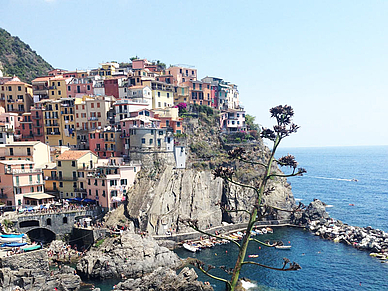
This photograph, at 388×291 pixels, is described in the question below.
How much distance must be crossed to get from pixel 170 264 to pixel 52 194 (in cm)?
2883

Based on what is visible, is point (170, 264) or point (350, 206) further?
point (350, 206)

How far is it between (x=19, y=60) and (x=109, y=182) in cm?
8741

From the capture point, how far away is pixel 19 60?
412ft

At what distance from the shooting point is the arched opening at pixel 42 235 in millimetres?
58406

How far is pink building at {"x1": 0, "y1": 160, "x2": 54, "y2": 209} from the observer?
196 feet

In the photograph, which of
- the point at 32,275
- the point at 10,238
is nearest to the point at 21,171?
the point at 10,238

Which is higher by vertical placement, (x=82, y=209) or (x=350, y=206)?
(x=82, y=209)

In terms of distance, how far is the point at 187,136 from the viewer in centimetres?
7850

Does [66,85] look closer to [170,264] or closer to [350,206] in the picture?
[170,264]

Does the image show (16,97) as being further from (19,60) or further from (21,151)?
(19,60)

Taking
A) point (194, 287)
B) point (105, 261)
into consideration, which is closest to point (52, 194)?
point (105, 261)

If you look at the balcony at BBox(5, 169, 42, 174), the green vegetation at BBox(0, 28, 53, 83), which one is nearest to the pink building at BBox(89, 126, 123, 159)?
the balcony at BBox(5, 169, 42, 174)

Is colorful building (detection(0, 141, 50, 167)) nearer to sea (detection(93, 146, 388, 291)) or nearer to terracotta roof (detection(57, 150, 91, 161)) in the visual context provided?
terracotta roof (detection(57, 150, 91, 161))

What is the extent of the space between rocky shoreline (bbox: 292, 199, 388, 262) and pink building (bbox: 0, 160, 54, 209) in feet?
144
